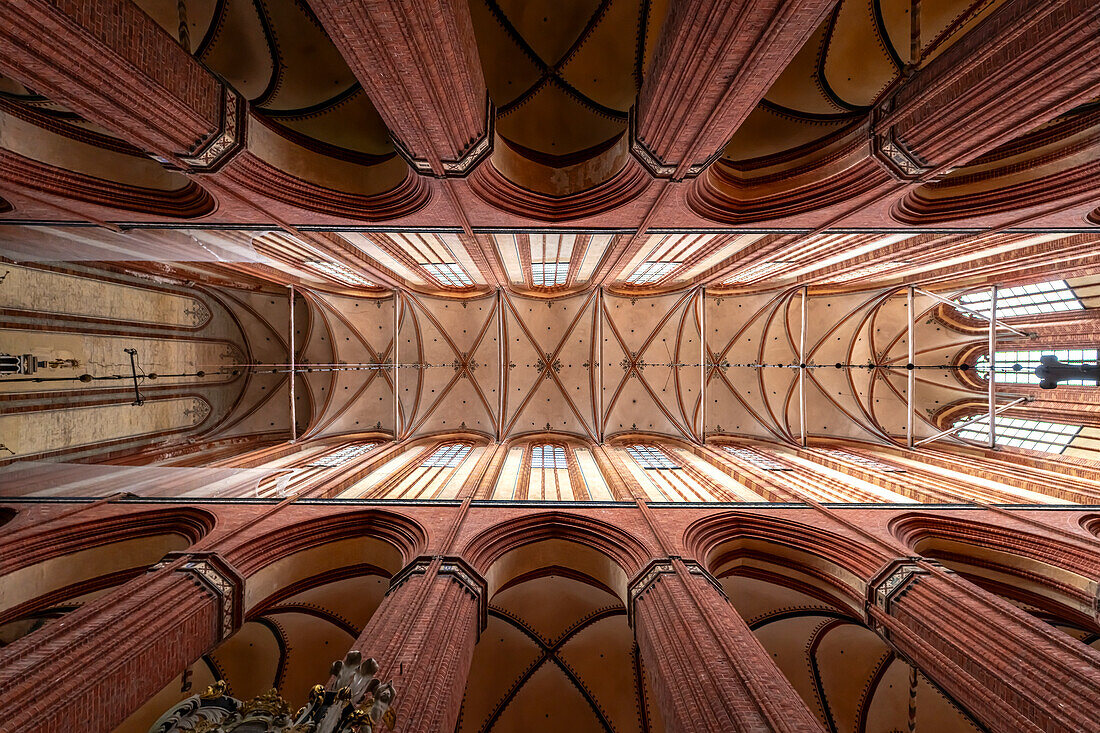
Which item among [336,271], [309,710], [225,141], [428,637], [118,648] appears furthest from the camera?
[336,271]

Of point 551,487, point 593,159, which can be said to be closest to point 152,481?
point 551,487

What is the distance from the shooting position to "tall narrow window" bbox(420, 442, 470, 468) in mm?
14125

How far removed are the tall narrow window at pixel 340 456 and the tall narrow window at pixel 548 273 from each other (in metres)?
7.42

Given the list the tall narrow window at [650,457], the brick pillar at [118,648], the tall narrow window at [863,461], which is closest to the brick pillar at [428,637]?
the brick pillar at [118,648]

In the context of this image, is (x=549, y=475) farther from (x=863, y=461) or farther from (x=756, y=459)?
(x=863, y=461)

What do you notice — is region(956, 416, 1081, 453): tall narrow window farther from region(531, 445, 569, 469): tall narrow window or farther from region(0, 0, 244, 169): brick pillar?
region(0, 0, 244, 169): brick pillar

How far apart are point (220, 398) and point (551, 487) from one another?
12.7 m

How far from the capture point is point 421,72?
625 centimetres

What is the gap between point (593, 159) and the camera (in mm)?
10266

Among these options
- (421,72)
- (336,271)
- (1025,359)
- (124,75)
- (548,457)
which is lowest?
(548,457)

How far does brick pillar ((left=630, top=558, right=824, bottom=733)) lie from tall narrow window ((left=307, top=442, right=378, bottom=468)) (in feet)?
30.7

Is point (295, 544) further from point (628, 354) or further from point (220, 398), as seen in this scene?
point (628, 354)

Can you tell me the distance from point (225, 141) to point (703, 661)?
9.52 metres

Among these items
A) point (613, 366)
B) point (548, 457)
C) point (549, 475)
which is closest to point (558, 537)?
point (549, 475)
